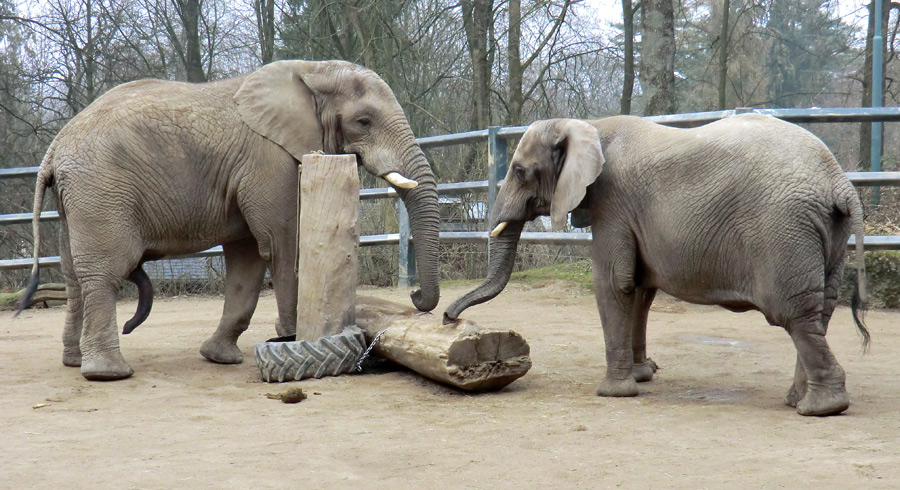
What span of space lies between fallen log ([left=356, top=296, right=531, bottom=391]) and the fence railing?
12.1 feet

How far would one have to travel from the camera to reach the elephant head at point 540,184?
4875 mm

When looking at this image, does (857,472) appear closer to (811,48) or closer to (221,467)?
(221,467)

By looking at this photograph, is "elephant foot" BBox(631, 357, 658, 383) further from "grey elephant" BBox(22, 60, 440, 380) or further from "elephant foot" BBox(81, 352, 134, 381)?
"elephant foot" BBox(81, 352, 134, 381)

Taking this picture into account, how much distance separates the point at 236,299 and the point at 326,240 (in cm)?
116

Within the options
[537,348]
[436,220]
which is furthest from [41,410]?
[537,348]

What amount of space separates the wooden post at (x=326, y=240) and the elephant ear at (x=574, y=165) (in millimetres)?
1309

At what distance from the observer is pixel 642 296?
17.5ft

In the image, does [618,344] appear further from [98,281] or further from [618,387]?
[98,281]

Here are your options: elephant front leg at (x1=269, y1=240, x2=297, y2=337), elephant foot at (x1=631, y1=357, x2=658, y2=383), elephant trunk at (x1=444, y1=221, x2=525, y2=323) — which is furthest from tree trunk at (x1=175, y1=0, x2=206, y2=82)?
elephant foot at (x1=631, y1=357, x2=658, y2=383)

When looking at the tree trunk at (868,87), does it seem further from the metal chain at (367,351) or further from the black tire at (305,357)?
the black tire at (305,357)

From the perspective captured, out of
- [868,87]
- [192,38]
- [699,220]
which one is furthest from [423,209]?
[868,87]

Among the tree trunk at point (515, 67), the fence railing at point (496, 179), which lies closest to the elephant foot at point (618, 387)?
the fence railing at point (496, 179)

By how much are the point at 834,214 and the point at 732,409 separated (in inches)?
42.2

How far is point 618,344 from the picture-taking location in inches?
195
